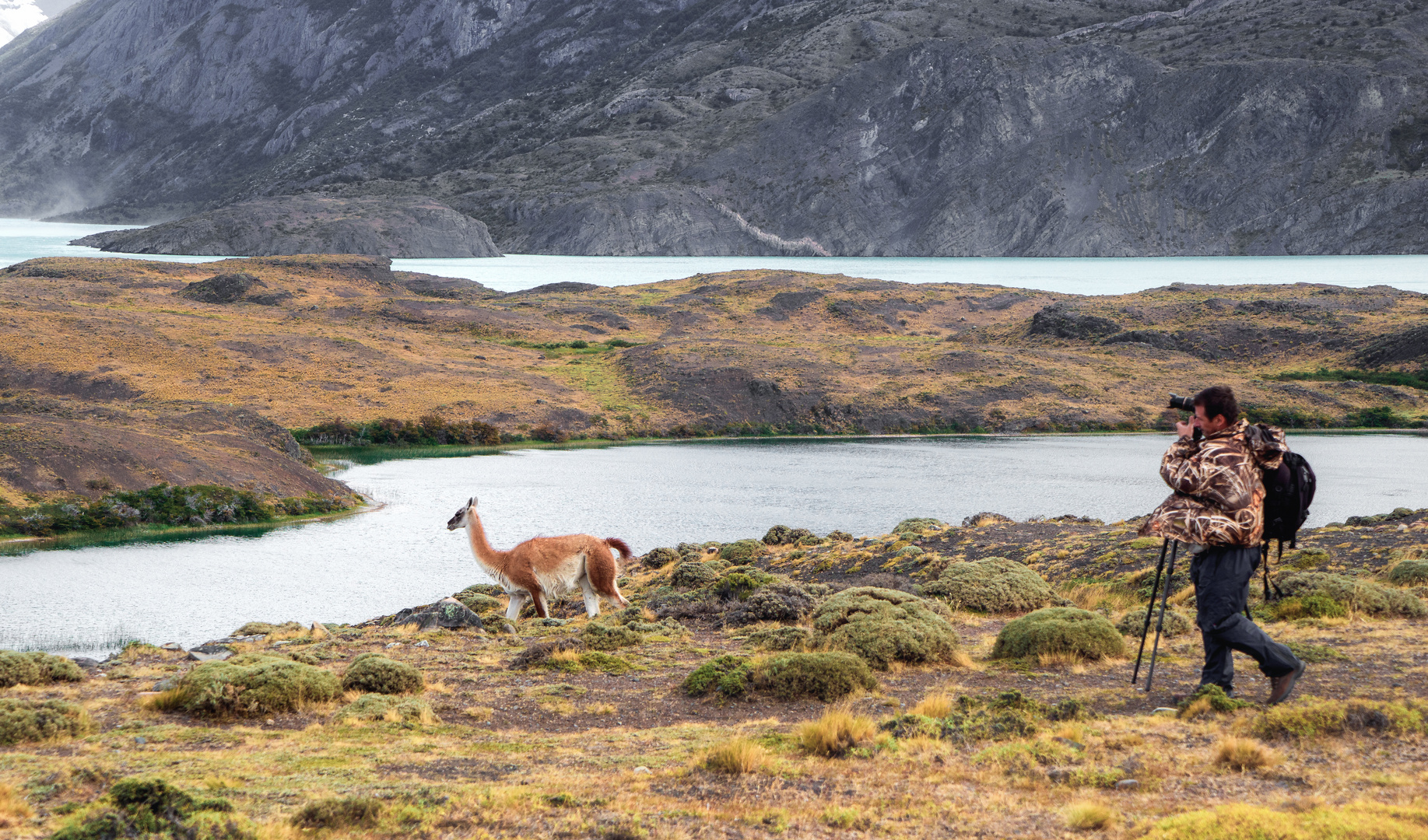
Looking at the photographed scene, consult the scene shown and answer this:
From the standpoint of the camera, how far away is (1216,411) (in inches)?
386

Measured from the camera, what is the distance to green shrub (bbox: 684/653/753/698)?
43.2ft

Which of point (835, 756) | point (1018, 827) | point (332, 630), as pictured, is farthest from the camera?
point (332, 630)

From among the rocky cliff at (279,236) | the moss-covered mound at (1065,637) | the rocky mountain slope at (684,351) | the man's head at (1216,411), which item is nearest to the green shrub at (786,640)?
the moss-covered mound at (1065,637)

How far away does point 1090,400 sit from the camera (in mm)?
85188

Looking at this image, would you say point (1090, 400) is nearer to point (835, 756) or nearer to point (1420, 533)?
point (1420, 533)

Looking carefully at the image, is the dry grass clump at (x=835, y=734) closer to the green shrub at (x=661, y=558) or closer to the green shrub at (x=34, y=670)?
the green shrub at (x=34, y=670)

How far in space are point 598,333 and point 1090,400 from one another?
50.5 metres

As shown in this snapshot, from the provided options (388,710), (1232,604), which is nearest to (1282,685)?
(1232,604)

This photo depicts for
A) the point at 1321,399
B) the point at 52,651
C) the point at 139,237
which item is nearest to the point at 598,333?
the point at 1321,399

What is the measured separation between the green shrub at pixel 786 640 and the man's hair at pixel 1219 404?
7898mm

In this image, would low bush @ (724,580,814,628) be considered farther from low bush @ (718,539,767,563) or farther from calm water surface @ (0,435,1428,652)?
calm water surface @ (0,435,1428,652)

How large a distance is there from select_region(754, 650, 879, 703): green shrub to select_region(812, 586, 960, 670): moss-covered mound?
4.54ft

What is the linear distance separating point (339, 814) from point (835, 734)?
4.62 m

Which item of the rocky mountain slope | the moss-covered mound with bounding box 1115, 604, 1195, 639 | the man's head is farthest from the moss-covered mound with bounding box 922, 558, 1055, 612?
the rocky mountain slope
